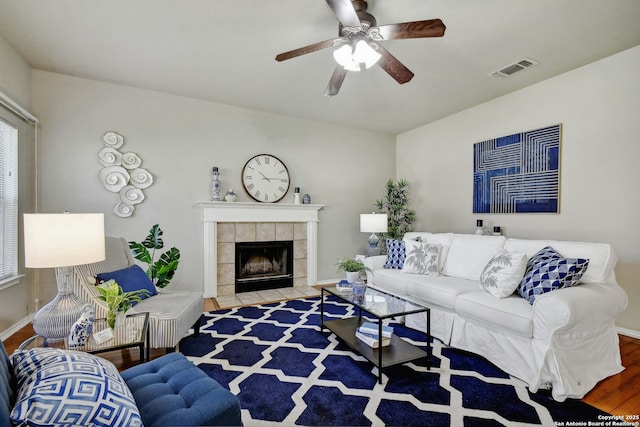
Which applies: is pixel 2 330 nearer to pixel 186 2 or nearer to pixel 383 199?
pixel 186 2

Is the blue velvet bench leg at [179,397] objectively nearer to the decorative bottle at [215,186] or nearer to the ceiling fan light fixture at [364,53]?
the ceiling fan light fixture at [364,53]

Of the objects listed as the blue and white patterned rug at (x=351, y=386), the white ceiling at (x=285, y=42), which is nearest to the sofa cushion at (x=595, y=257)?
the blue and white patterned rug at (x=351, y=386)

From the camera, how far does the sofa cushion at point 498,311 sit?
2027 mm

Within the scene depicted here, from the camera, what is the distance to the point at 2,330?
2.63 meters

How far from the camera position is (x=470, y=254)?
10.1ft

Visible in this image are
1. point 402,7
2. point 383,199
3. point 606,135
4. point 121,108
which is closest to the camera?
point 402,7

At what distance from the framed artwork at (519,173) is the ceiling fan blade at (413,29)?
7.60 feet

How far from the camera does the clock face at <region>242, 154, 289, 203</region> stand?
4340 millimetres

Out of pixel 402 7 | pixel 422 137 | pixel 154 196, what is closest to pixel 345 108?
pixel 422 137

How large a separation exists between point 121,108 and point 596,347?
5.10 m

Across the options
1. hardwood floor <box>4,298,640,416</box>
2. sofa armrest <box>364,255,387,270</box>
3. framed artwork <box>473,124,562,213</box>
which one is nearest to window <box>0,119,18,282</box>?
hardwood floor <box>4,298,640,416</box>

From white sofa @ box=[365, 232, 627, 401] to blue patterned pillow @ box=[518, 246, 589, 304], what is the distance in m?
0.08

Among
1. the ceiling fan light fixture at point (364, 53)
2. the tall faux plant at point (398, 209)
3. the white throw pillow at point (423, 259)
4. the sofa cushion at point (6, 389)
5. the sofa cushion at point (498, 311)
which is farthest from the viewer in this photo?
the tall faux plant at point (398, 209)

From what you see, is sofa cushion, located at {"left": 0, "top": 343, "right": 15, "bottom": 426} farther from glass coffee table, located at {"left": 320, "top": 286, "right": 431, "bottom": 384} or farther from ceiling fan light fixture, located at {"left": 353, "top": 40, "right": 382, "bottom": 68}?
ceiling fan light fixture, located at {"left": 353, "top": 40, "right": 382, "bottom": 68}
